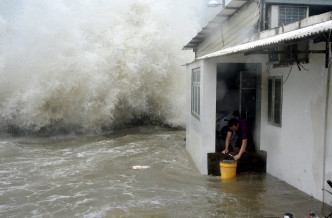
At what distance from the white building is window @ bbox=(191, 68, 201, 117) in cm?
3

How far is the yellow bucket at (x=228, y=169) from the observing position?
7.97m

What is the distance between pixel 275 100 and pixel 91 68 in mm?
10784

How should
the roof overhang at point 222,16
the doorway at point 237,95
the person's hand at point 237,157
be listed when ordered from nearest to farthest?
the person's hand at point 237,157 → the doorway at point 237,95 → the roof overhang at point 222,16

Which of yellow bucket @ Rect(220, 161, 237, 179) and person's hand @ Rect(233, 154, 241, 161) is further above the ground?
person's hand @ Rect(233, 154, 241, 161)

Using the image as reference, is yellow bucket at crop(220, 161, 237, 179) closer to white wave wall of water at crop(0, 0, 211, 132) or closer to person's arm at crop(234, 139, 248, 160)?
person's arm at crop(234, 139, 248, 160)

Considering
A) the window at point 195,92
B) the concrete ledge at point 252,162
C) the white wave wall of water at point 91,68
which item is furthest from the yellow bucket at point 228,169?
the white wave wall of water at point 91,68

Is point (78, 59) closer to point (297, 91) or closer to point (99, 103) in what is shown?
point (99, 103)

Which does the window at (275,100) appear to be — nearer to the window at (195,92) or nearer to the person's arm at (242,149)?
the person's arm at (242,149)

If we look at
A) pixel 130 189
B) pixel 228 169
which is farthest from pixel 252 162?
pixel 130 189

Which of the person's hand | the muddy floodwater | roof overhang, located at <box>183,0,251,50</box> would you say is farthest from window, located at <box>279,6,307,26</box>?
the muddy floodwater

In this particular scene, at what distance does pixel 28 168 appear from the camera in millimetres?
9680

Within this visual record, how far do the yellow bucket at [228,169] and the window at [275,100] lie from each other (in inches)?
52.6

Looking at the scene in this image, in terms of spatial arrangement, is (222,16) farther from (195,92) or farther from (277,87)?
(277,87)

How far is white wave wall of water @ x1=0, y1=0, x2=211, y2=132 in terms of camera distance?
640 inches
